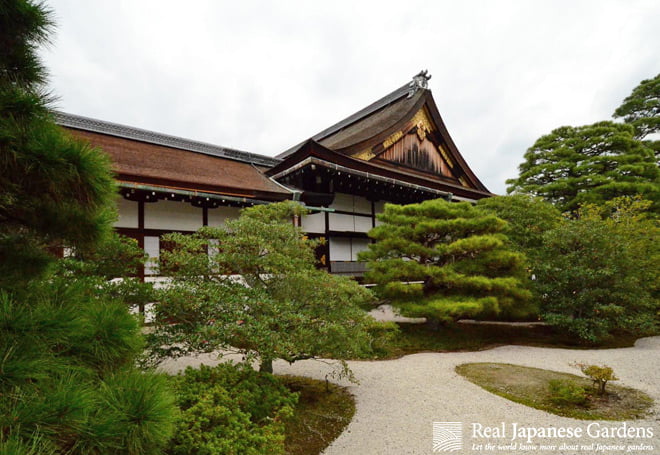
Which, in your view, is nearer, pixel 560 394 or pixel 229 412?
pixel 229 412

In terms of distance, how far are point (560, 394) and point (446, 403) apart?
1502mm

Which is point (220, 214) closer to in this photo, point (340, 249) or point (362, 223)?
point (340, 249)

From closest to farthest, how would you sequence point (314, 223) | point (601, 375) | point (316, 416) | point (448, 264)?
point (316, 416) < point (601, 375) < point (448, 264) < point (314, 223)

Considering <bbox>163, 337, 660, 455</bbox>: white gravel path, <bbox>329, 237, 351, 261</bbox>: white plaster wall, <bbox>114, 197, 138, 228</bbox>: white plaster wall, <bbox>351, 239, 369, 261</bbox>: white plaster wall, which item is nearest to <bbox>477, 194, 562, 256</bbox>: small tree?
<bbox>163, 337, 660, 455</bbox>: white gravel path

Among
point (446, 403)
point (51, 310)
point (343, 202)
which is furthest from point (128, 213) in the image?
point (446, 403)

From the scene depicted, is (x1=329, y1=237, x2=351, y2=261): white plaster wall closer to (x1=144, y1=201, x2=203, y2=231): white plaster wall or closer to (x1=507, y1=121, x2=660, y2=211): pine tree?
(x1=144, y1=201, x2=203, y2=231): white plaster wall

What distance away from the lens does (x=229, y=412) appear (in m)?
2.72

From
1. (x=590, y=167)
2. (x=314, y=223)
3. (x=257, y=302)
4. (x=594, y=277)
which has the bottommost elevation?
(x=594, y=277)

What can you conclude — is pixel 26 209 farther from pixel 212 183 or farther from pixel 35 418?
pixel 212 183

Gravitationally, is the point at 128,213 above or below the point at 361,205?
below

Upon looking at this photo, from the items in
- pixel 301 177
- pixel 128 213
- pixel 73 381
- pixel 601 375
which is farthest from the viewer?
pixel 301 177

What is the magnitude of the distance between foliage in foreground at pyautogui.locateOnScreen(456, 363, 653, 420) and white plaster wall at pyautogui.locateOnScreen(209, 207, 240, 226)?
6276 mm

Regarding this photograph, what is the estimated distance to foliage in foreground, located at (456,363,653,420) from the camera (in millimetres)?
3975

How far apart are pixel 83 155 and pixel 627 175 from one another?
18156mm
